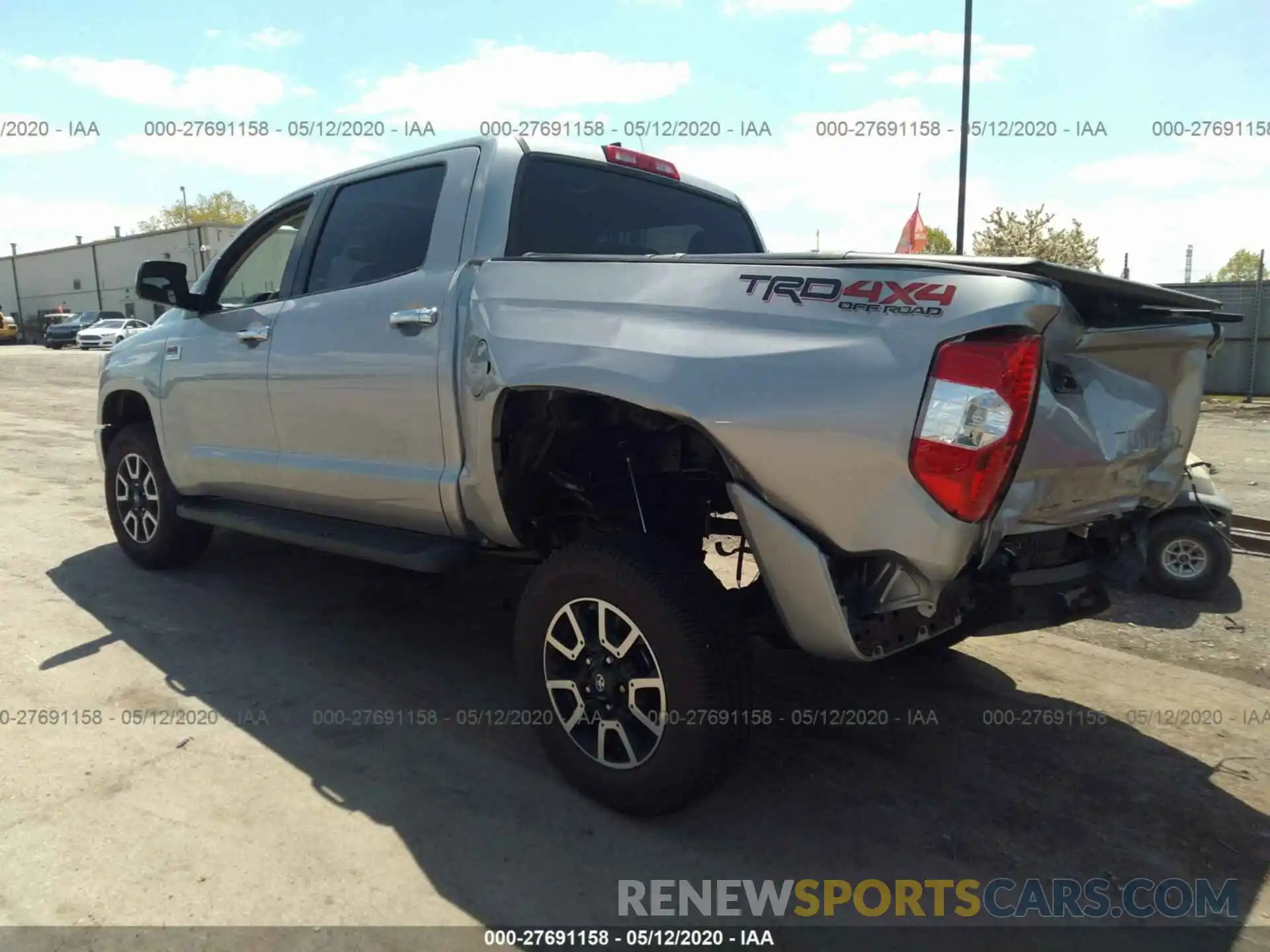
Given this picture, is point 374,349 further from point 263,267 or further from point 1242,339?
point 1242,339

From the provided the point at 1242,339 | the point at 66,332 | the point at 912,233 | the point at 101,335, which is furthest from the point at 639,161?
the point at 66,332

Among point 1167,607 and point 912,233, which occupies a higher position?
point 912,233

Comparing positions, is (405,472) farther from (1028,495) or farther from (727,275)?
(1028,495)

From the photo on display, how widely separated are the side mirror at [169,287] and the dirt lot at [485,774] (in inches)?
61.0

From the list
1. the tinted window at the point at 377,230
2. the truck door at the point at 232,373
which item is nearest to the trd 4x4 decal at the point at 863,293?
the tinted window at the point at 377,230

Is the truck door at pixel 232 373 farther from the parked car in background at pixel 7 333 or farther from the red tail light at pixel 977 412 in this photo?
the parked car in background at pixel 7 333

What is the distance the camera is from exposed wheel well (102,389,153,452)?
208 inches

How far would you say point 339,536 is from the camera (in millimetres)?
3779

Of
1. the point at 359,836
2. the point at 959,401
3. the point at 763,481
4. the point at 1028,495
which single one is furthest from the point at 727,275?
the point at 359,836

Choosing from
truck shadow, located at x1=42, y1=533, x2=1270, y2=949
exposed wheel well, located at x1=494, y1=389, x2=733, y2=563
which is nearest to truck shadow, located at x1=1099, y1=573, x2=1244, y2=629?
truck shadow, located at x1=42, y1=533, x2=1270, y2=949

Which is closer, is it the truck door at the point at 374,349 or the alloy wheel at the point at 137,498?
the truck door at the point at 374,349

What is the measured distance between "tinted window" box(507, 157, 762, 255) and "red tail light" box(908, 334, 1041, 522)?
1.75 m

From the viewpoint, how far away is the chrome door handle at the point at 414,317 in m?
3.26

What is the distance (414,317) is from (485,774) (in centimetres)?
164
